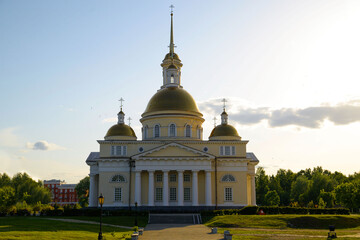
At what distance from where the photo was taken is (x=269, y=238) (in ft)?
84.5

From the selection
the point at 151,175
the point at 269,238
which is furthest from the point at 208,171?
the point at 269,238

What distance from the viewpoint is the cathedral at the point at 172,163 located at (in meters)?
49.1

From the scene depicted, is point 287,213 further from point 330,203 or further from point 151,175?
point 330,203

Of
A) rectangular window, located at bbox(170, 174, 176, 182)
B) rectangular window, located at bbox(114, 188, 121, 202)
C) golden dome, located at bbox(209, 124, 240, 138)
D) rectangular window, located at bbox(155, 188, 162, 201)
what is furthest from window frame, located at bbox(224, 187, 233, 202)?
rectangular window, located at bbox(114, 188, 121, 202)

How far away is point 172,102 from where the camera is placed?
55.0 m

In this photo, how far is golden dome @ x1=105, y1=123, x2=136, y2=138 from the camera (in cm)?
5316

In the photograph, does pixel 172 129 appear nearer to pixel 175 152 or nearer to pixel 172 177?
pixel 175 152

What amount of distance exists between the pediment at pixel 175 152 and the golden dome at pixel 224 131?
528cm

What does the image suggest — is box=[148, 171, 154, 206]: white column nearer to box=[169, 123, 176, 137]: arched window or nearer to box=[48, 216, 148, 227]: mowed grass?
box=[169, 123, 176, 137]: arched window

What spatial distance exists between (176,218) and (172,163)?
371 inches

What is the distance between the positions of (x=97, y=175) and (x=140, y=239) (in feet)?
99.6

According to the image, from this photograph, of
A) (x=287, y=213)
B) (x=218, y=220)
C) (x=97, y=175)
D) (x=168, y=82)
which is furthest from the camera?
(x=168, y=82)

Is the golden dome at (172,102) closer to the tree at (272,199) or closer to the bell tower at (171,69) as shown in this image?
the bell tower at (171,69)

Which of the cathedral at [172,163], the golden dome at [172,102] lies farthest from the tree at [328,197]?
the golden dome at [172,102]
